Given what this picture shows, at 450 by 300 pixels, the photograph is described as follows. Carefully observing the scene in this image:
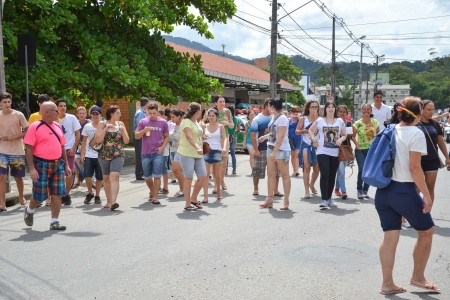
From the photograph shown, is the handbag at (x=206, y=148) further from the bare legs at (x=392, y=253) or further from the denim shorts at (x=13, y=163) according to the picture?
the bare legs at (x=392, y=253)

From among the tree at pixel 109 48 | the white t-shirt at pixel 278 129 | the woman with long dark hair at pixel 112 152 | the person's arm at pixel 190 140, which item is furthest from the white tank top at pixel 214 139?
the tree at pixel 109 48

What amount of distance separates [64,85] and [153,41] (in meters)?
4.08

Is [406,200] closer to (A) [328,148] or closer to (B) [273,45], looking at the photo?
(A) [328,148]

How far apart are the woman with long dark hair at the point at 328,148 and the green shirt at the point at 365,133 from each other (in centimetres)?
85

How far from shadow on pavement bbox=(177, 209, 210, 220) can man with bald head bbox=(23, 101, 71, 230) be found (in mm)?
1833

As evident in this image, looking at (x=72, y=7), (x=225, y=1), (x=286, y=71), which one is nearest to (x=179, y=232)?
(x=72, y=7)

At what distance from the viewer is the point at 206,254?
19.4 feet

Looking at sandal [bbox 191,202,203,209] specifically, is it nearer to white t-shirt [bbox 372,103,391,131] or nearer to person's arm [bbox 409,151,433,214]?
white t-shirt [bbox 372,103,391,131]

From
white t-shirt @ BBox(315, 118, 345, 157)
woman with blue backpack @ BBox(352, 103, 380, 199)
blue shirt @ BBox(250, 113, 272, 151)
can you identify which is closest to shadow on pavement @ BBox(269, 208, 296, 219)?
white t-shirt @ BBox(315, 118, 345, 157)

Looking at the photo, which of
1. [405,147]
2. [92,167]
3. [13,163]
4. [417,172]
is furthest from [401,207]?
[13,163]

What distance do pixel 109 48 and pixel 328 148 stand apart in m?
9.47

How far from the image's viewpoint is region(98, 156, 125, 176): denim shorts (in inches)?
347

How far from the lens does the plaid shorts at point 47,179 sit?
7.14 metres

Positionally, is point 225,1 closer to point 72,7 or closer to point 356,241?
point 72,7
